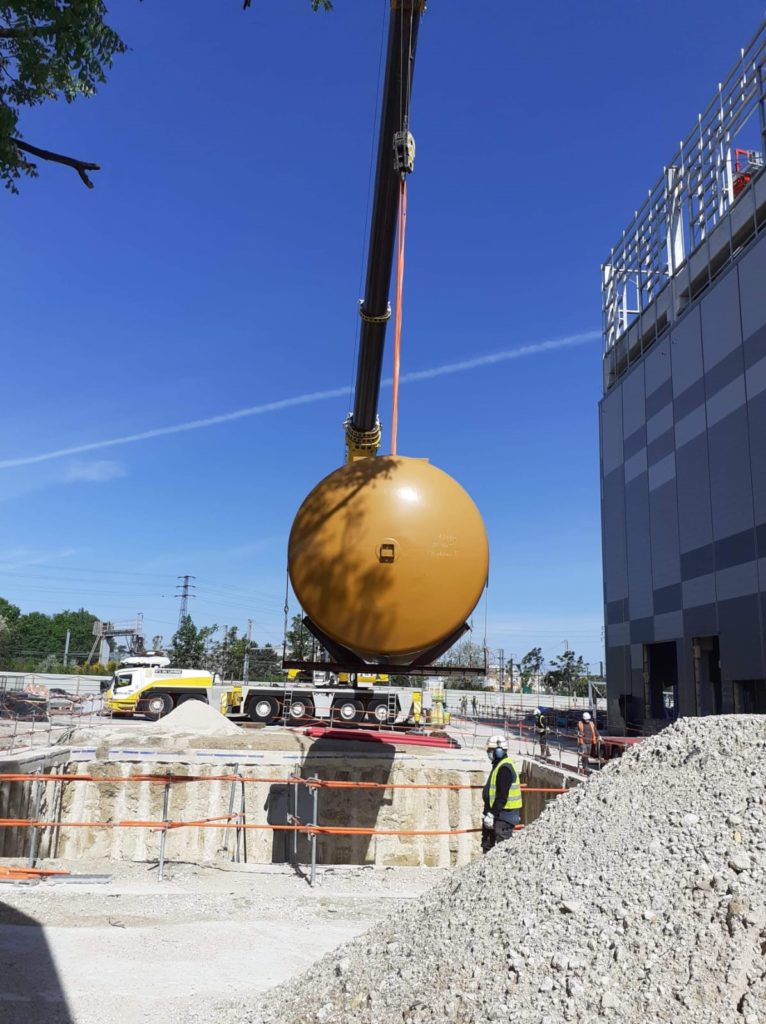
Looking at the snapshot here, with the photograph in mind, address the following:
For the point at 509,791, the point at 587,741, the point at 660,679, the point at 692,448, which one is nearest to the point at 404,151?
the point at 509,791

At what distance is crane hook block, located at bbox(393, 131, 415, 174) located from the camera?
26.2 feet

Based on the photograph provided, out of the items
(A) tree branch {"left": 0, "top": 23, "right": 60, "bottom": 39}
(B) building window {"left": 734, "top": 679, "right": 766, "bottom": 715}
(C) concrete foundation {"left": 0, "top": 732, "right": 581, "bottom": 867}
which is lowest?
(C) concrete foundation {"left": 0, "top": 732, "right": 581, "bottom": 867}

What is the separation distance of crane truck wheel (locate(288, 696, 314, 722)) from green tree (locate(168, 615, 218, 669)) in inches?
1413

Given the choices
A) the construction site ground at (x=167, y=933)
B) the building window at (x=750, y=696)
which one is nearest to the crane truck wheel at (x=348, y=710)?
the building window at (x=750, y=696)

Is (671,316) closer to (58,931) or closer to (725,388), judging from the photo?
(725,388)

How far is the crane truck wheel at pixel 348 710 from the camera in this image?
26484 millimetres

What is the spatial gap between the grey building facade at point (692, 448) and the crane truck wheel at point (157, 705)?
17.1 meters

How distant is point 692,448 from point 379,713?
13.8 meters

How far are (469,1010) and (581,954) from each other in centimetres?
68

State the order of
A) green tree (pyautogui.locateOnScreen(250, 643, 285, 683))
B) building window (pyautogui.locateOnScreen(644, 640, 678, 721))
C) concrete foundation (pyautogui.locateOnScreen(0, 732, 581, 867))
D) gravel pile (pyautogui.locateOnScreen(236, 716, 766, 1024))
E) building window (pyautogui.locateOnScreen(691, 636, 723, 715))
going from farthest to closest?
green tree (pyautogui.locateOnScreen(250, 643, 285, 683)), building window (pyautogui.locateOnScreen(644, 640, 678, 721)), building window (pyautogui.locateOnScreen(691, 636, 723, 715)), concrete foundation (pyautogui.locateOnScreen(0, 732, 581, 867)), gravel pile (pyautogui.locateOnScreen(236, 716, 766, 1024))

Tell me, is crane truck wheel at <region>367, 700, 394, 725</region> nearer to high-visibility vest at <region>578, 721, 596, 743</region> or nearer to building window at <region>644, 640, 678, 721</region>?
building window at <region>644, 640, 678, 721</region>

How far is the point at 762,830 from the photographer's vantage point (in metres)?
4.70

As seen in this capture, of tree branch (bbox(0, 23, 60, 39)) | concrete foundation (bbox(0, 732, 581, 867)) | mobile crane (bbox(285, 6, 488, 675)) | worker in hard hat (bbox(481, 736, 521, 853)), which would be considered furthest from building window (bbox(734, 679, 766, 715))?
tree branch (bbox(0, 23, 60, 39))

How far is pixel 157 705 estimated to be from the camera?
2800 cm
